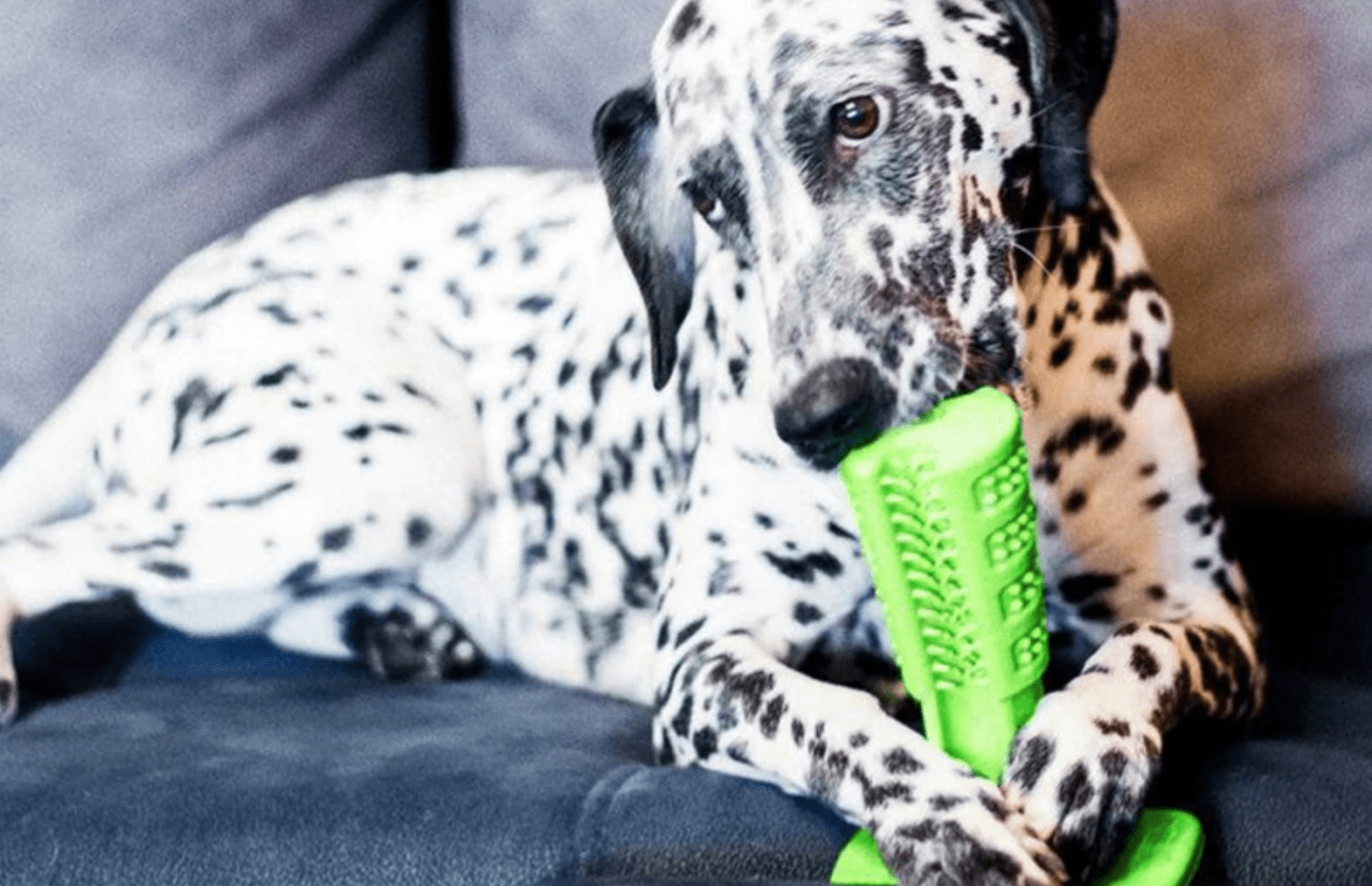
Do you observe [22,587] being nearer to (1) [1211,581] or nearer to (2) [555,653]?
(2) [555,653]

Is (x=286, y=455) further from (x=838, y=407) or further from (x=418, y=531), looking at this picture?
(x=838, y=407)

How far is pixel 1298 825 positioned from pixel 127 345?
138 centimetres

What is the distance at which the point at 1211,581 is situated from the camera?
1.70m

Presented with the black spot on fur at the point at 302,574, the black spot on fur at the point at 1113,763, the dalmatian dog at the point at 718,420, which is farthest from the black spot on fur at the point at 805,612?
the black spot on fur at the point at 302,574

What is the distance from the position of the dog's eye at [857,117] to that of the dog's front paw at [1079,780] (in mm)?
434

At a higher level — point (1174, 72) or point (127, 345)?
point (1174, 72)

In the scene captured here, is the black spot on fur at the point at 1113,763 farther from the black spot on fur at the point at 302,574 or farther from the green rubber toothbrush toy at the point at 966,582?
the black spot on fur at the point at 302,574

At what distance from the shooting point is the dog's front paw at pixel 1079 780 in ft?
4.26

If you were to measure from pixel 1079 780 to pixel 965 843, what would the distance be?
0.11 meters

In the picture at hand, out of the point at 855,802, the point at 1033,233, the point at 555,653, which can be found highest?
the point at 1033,233

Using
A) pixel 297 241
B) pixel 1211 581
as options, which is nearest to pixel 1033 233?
pixel 1211 581

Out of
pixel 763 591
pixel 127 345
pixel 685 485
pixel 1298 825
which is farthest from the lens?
pixel 127 345

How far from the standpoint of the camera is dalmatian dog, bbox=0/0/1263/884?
1397mm

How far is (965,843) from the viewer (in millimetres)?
1264
